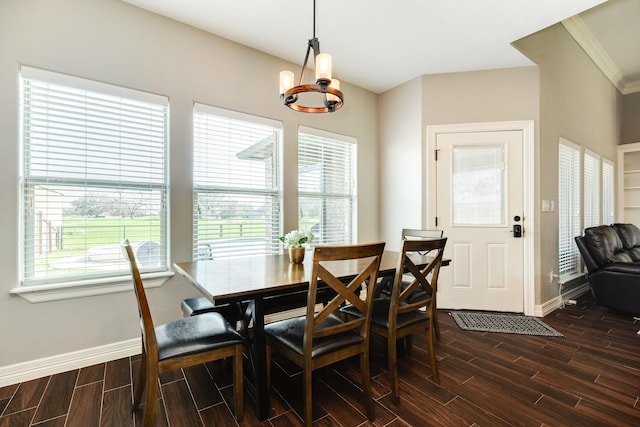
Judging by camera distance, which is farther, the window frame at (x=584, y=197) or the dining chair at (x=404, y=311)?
the window frame at (x=584, y=197)

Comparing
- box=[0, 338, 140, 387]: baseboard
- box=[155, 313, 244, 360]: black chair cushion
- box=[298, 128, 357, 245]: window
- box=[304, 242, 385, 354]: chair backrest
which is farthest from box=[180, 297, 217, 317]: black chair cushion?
box=[298, 128, 357, 245]: window

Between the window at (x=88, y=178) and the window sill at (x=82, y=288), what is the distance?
0.04 meters

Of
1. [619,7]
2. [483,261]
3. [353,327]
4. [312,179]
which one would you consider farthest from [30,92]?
[619,7]

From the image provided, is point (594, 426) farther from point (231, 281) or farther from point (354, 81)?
point (354, 81)

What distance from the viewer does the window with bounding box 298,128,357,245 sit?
3500 mm

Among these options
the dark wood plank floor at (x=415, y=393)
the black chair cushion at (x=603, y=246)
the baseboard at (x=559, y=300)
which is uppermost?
the black chair cushion at (x=603, y=246)

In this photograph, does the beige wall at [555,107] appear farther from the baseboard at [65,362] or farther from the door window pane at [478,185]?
the baseboard at [65,362]

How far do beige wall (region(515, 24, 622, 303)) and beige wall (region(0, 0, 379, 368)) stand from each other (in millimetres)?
2806

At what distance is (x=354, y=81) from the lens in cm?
388

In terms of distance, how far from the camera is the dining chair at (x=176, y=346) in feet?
4.72

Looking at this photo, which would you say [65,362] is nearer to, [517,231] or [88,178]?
[88,178]

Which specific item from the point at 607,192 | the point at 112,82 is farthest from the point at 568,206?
the point at 112,82

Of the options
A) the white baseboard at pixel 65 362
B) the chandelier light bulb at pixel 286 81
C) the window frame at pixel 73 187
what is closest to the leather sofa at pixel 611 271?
the chandelier light bulb at pixel 286 81

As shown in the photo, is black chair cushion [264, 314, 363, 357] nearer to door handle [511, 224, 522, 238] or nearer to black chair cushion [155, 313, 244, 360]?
black chair cushion [155, 313, 244, 360]
